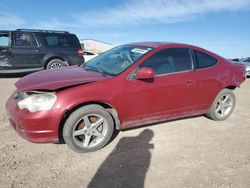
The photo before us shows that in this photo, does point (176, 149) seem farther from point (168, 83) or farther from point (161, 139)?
point (168, 83)

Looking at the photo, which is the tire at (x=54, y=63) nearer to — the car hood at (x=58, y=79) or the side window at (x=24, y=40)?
the side window at (x=24, y=40)

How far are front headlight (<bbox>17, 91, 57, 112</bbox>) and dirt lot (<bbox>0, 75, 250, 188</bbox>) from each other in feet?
2.41

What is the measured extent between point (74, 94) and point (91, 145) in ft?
2.78

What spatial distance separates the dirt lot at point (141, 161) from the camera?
2.94 meters

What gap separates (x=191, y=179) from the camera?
3.02 meters

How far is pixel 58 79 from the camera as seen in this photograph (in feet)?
11.9

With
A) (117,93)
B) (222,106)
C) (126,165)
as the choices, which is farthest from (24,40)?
(126,165)

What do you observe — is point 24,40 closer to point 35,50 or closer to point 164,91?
point 35,50

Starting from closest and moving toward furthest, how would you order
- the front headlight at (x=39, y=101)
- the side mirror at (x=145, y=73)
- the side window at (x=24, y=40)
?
the front headlight at (x=39, y=101)
the side mirror at (x=145, y=73)
the side window at (x=24, y=40)

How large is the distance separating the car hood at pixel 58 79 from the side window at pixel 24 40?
560cm

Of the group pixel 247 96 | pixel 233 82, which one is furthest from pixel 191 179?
pixel 247 96

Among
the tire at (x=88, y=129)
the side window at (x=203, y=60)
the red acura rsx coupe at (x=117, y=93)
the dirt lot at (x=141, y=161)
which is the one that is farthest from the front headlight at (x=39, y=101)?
the side window at (x=203, y=60)

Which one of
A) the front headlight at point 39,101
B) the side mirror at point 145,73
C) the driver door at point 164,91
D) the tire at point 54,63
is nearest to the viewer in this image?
the front headlight at point 39,101

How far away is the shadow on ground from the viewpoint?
2893 mm
